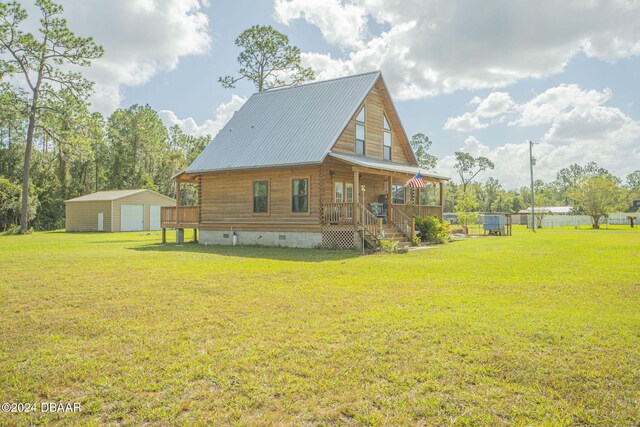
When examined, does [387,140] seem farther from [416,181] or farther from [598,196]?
[598,196]

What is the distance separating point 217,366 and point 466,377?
2385 millimetres

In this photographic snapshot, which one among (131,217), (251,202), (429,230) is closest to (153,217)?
(131,217)

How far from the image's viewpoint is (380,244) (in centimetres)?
1680

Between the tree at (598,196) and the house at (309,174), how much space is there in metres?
31.8

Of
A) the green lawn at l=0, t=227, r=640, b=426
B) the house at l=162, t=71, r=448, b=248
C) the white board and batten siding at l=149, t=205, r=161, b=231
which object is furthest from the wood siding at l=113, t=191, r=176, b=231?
the green lawn at l=0, t=227, r=640, b=426

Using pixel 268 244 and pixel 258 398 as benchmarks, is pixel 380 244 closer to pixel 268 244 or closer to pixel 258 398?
pixel 268 244

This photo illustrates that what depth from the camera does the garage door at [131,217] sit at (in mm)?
37906

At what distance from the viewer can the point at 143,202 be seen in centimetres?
3962

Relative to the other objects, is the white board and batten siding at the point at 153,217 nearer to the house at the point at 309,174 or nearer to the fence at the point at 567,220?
the house at the point at 309,174

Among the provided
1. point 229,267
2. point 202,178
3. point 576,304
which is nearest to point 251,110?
point 202,178

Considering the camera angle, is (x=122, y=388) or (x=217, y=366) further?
(x=217, y=366)

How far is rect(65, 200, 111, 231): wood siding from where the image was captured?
37.3 meters

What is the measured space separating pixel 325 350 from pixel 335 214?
1351 cm

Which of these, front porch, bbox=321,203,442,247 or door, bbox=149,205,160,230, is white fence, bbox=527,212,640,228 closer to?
front porch, bbox=321,203,442,247
